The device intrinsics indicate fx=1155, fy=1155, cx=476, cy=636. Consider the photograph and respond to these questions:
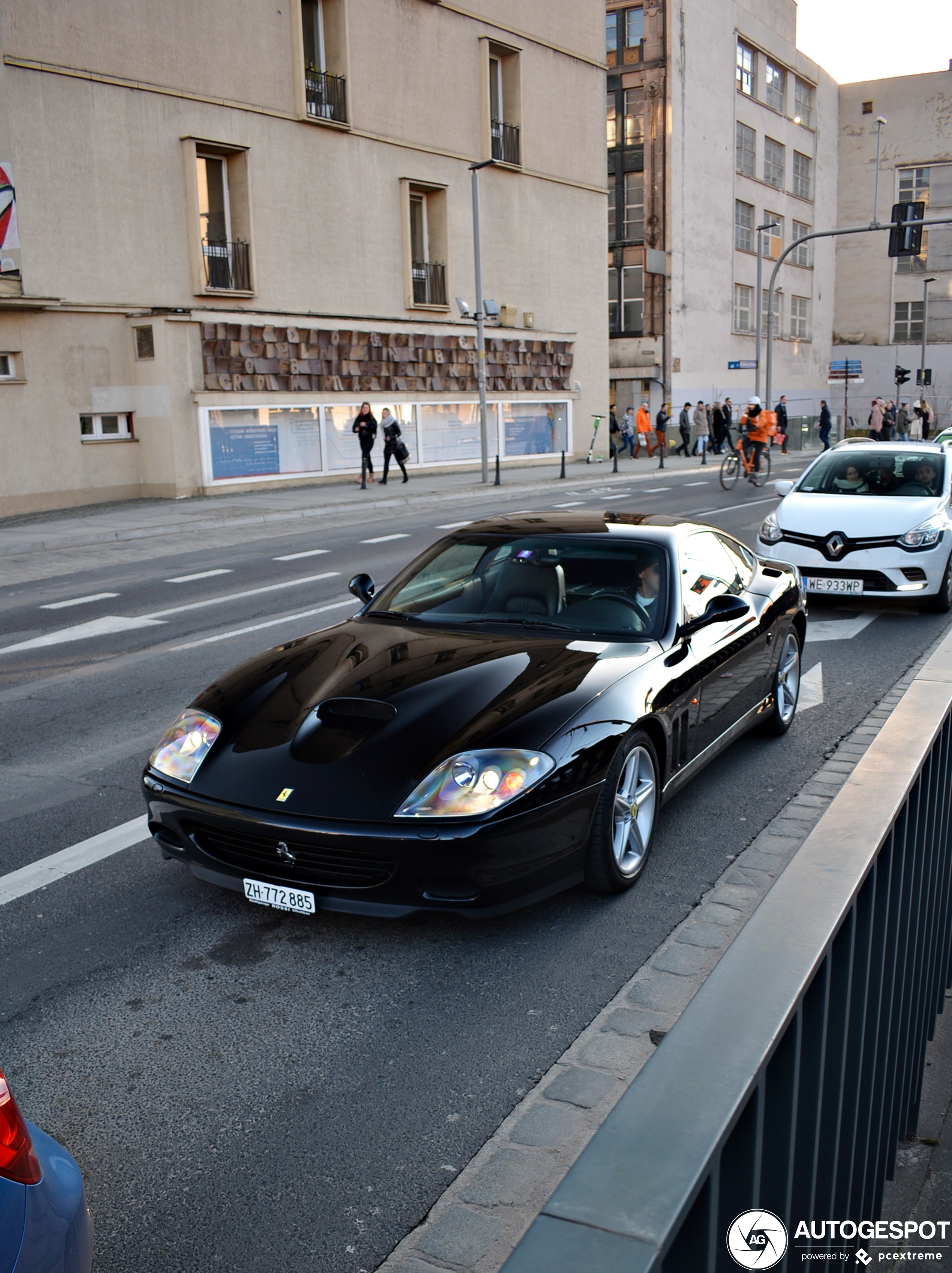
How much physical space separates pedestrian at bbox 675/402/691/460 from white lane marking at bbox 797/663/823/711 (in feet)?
115

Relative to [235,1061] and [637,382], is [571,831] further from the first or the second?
[637,382]

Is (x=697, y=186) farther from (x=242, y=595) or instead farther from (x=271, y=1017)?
(x=271, y=1017)

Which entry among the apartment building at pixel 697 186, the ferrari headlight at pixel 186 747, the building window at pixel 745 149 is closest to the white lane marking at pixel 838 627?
the ferrari headlight at pixel 186 747

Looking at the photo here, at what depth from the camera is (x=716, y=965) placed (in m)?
1.58

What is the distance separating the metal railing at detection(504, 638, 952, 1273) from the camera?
1.17 metres

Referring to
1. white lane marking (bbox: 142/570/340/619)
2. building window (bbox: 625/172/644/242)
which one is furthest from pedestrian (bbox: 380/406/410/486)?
building window (bbox: 625/172/644/242)

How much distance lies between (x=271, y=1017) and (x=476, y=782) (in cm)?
104

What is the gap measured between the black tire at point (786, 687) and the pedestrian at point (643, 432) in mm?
37483

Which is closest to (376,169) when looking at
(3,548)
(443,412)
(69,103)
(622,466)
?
(443,412)

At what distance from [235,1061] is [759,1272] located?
2.46 meters

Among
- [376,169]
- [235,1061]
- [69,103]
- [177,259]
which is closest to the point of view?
[235,1061]

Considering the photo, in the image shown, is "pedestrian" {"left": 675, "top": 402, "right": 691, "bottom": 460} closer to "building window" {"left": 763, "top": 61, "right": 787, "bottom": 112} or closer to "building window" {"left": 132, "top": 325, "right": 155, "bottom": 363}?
"building window" {"left": 763, "top": 61, "right": 787, "bottom": 112}

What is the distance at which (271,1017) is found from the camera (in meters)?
3.82

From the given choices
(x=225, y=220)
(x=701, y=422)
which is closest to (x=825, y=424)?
(x=701, y=422)
